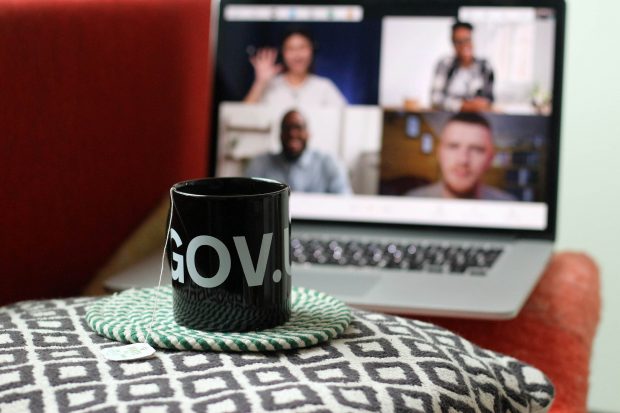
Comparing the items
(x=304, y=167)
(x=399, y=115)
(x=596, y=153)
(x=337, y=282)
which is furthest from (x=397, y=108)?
(x=596, y=153)

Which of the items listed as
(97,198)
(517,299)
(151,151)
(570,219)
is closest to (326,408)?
(517,299)

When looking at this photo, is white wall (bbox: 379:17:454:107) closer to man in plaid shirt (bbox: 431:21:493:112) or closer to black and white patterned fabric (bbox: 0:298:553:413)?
man in plaid shirt (bbox: 431:21:493:112)

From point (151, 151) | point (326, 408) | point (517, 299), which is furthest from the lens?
point (151, 151)

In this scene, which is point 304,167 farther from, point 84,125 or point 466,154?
point 84,125

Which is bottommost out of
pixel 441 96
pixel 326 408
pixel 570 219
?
pixel 326 408

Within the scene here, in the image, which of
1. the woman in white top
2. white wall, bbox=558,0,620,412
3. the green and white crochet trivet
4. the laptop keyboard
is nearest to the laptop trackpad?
the laptop keyboard

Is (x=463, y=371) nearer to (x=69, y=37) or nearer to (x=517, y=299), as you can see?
(x=517, y=299)

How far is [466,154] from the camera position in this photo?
1001 mm

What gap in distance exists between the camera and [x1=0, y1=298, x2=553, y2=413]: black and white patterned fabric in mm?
436

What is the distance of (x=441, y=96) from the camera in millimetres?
1005

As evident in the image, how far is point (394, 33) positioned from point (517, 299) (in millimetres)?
402

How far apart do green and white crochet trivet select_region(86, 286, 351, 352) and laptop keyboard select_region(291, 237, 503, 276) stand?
26cm

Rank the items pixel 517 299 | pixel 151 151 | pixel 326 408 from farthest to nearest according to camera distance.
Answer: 1. pixel 151 151
2. pixel 517 299
3. pixel 326 408

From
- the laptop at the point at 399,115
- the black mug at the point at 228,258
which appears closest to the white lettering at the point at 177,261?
the black mug at the point at 228,258
